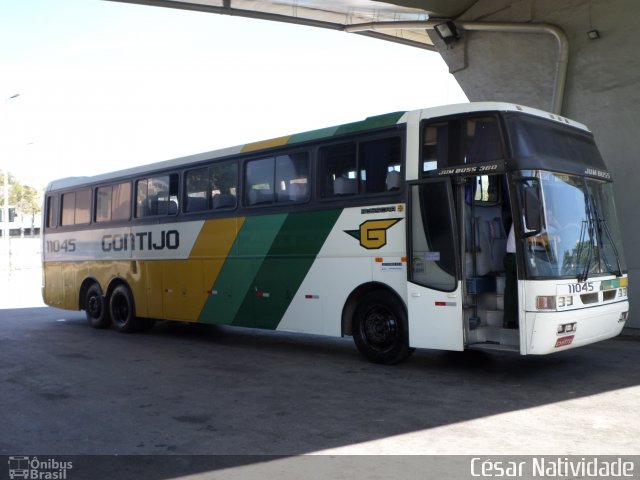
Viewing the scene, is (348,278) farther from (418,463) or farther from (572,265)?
(418,463)

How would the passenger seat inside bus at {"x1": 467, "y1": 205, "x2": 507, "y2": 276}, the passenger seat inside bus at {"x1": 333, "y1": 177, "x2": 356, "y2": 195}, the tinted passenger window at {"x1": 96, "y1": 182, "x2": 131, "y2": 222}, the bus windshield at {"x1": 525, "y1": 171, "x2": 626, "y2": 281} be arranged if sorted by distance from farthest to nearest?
the tinted passenger window at {"x1": 96, "y1": 182, "x2": 131, "y2": 222} → the passenger seat inside bus at {"x1": 333, "y1": 177, "x2": 356, "y2": 195} → the passenger seat inside bus at {"x1": 467, "y1": 205, "x2": 507, "y2": 276} → the bus windshield at {"x1": 525, "y1": 171, "x2": 626, "y2": 281}

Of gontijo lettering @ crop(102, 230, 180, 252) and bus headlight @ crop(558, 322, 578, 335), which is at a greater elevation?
gontijo lettering @ crop(102, 230, 180, 252)

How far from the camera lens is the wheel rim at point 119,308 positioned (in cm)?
1393

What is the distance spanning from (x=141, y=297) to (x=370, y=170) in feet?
21.7

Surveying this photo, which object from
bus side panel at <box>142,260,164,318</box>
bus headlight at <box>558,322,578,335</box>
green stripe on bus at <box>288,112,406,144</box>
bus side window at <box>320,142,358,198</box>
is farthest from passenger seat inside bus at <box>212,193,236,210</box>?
bus headlight at <box>558,322,578,335</box>

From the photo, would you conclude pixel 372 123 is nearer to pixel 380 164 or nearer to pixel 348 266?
pixel 380 164

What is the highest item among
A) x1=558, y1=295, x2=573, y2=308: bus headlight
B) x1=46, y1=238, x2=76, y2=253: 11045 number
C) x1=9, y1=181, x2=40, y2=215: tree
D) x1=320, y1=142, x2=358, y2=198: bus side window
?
x1=9, y1=181, x2=40, y2=215: tree

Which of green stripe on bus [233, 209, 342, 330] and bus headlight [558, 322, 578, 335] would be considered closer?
bus headlight [558, 322, 578, 335]

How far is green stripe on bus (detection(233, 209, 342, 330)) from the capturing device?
974cm

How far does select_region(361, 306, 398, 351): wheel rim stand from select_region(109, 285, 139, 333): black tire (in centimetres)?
641

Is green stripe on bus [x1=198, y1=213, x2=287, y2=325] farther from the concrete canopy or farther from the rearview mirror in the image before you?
the concrete canopy

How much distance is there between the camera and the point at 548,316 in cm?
730

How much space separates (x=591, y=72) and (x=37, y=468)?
1185cm

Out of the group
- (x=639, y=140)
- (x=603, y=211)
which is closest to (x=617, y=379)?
(x=603, y=211)
